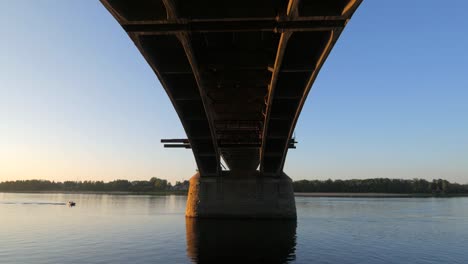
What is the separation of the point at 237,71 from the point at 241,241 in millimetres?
11021

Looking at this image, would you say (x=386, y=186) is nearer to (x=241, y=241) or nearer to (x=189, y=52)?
(x=241, y=241)

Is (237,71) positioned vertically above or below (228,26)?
above

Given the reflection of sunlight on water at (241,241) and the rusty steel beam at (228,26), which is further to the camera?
the reflection of sunlight on water at (241,241)

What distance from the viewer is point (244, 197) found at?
117 feet

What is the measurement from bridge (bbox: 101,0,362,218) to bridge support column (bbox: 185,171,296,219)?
0.10m

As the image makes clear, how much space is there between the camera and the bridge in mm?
13523

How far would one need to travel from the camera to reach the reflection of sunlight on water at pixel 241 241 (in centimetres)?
1861

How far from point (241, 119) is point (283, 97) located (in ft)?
28.8

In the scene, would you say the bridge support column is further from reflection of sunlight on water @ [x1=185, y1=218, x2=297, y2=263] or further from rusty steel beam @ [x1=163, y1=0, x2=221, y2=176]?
rusty steel beam @ [x1=163, y1=0, x2=221, y2=176]

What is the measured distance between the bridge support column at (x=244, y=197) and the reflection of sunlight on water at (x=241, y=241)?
95cm

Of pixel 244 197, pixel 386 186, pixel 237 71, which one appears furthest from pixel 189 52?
pixel 386 186

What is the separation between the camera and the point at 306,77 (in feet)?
67.2

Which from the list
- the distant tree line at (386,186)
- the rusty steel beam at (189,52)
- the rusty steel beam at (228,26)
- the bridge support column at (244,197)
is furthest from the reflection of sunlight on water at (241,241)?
the distant tree line at (386,186)

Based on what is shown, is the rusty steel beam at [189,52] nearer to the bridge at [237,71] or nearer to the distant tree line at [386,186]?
the bridge at [237,71]
